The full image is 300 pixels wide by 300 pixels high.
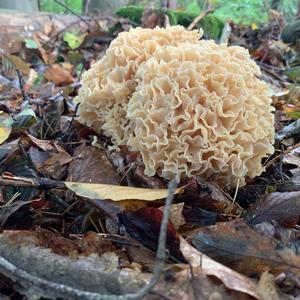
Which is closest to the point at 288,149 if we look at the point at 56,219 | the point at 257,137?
the point at 257,137

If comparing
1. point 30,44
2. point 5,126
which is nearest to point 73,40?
point 30,44

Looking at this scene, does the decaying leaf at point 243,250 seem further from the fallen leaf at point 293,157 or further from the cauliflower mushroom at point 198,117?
the fallen leaf at point 293,157

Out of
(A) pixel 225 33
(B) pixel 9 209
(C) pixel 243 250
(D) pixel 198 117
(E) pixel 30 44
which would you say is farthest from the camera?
(A) pixel 225 33

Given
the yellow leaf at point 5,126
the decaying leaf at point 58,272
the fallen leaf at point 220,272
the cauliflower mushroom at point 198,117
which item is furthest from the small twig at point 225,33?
the decaying leaf at point 58,272

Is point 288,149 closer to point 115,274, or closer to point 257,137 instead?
point 257,137

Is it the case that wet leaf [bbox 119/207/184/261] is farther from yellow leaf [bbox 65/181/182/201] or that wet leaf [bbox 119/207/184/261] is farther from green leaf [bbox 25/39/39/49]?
green leaf [bbox 25/39/39/49]

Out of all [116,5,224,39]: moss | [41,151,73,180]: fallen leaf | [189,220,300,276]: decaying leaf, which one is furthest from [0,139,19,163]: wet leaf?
[116,5,224,39]: moss

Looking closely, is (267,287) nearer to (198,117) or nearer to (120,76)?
(198,117)
